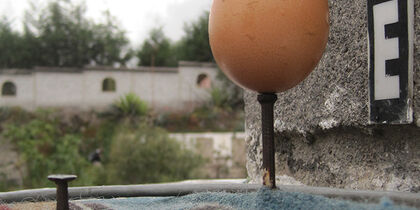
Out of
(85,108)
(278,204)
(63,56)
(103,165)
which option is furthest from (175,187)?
→ (63,56)

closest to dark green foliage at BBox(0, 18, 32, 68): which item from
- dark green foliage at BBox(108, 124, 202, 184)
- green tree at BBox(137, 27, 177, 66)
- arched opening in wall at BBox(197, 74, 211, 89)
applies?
green tree at BBox(137, 27, 177, 66)

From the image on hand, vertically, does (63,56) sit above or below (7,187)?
above

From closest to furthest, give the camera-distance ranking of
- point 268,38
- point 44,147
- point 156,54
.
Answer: point 268,38, point 44,147, point 156,54

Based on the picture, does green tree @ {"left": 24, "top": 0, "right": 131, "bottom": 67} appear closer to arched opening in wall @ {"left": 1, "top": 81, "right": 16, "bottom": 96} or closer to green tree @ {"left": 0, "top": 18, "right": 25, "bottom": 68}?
green tree @ {"left": 0, "top": 18, "right": 25, "bottom": 68}

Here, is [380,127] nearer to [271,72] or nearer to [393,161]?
[393,161]

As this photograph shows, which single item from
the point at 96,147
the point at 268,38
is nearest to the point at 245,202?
the point at 268,38

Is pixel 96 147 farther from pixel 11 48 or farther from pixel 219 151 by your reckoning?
pixel 11 48
